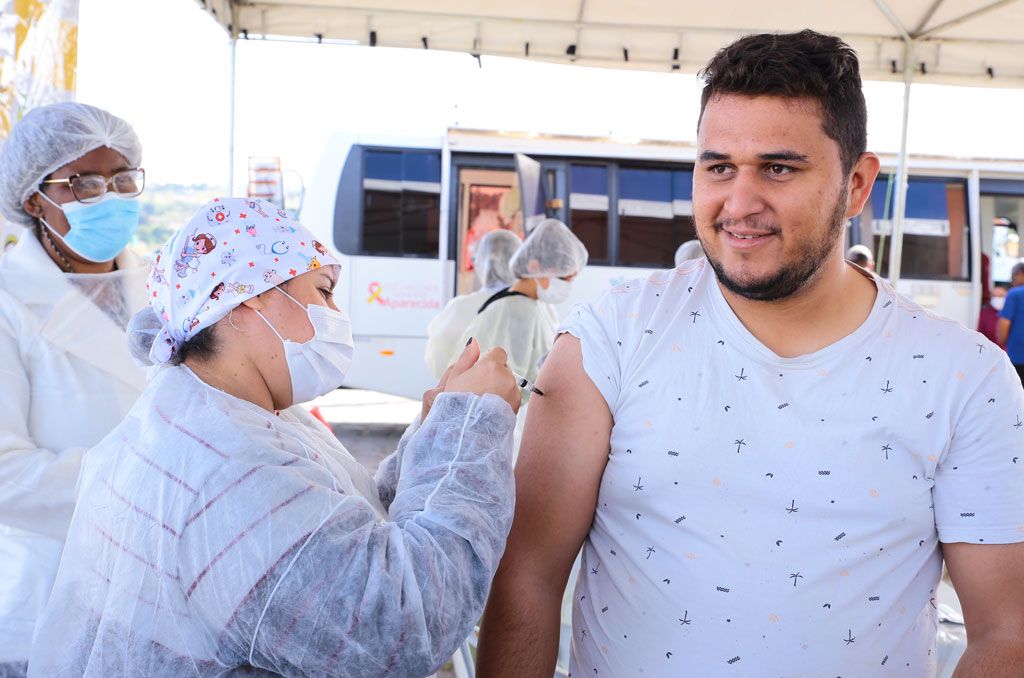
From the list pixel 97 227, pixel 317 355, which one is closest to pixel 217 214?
pixel 317 355

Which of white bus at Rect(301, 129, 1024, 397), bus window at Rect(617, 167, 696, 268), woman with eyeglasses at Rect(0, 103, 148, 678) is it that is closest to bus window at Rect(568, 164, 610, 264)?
white bus at Rect(301, 129, 1024, 397)

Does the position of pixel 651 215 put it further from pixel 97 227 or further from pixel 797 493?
pixel 797 493

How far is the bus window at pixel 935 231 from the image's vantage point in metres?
9.16

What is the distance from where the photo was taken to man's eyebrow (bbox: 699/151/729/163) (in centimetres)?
147

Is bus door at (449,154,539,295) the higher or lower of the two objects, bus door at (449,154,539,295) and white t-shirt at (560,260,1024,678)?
the higher

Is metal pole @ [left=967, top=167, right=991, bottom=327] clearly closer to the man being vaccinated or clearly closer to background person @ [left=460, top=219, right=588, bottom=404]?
background person @ [left=460, top=219, right=588, bottom=404]

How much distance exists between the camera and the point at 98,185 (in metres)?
2.29

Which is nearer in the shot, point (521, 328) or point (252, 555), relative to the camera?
point (252, 555)

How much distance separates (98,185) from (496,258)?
3814mm

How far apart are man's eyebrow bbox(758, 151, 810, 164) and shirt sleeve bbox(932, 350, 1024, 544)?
480mm

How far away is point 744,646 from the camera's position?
4.56 feet

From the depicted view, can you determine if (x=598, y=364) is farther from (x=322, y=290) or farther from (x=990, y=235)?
(x=990, y=235)

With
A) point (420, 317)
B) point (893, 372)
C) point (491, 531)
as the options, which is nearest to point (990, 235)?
point (420, 317)

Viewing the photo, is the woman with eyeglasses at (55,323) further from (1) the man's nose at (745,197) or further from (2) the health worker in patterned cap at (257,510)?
(1) the man's nose at (745,197)
